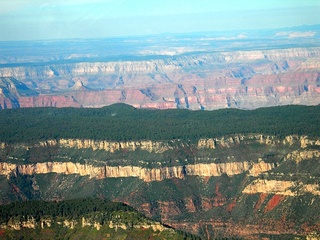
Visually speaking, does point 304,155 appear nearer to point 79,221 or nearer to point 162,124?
point 162,124

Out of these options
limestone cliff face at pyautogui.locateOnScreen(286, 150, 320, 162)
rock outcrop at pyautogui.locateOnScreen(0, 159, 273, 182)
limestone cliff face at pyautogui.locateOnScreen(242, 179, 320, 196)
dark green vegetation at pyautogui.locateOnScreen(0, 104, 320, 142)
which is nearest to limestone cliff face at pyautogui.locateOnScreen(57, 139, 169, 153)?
dark green vegetation at pyautogui.locateOnScreen(0, 104, 320, 142)

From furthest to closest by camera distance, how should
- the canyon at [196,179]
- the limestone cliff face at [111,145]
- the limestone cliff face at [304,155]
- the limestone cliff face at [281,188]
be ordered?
the limestone cliff face at [111,145], the limestone cliff face at [304,155], the canyon at [196,179], the limestone cliff face at [281,188]

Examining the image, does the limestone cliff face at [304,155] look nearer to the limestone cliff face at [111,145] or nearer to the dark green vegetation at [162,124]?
the dark green vegetation at [162,124]

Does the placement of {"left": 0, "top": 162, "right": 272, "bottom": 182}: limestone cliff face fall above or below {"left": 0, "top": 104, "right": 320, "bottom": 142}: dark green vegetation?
below

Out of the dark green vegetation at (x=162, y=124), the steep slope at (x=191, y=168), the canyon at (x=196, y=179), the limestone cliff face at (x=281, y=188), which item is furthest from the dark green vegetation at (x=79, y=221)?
the dark green vegetation at (x=162, y=124)

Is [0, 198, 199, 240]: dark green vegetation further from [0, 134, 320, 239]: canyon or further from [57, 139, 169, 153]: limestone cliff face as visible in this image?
[57, 139, 169, 153]: limestone cliff face

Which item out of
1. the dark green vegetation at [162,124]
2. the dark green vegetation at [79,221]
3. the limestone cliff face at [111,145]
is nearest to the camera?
the dark green vegetation at [79,221]
